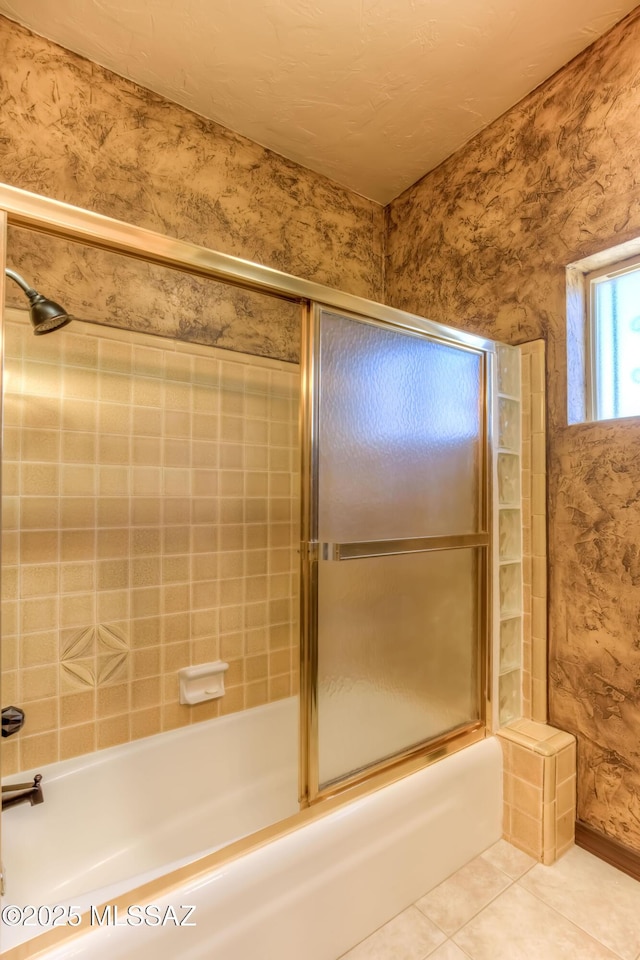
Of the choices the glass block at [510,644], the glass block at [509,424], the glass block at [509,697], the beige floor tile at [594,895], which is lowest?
the beige floor tile at [594,895]

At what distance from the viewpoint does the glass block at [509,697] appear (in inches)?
63.1

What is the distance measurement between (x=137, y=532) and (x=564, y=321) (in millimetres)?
1619

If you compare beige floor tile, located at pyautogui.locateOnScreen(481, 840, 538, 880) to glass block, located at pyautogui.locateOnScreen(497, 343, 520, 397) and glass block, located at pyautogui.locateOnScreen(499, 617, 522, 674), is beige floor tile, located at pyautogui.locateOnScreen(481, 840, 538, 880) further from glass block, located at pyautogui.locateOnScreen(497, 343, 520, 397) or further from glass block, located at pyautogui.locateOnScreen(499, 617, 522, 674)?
glass block, located at pyautogui.locateOnScreen(497, 343, 520, 397)

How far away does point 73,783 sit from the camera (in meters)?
1.48

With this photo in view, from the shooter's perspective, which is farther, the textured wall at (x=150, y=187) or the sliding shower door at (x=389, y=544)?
the textured wall at (x=150, y=187)

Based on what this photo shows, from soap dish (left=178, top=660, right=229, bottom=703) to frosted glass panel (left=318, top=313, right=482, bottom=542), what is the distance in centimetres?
88

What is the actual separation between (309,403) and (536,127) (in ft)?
4.53

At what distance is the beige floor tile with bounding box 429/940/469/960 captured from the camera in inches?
45.1

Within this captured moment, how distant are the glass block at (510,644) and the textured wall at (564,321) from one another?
108mm

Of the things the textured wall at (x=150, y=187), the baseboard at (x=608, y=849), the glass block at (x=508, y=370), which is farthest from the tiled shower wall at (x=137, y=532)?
the baseboard at (x=608, y=849)

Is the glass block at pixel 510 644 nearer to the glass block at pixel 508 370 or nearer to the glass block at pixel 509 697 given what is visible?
the glass block at pixel 509 697

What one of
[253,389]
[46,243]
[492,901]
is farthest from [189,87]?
[492,901]

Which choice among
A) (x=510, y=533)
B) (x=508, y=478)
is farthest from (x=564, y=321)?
(x=510, y=533)

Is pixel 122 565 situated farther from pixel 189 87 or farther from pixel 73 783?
pixel 189 87
